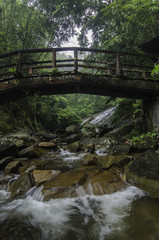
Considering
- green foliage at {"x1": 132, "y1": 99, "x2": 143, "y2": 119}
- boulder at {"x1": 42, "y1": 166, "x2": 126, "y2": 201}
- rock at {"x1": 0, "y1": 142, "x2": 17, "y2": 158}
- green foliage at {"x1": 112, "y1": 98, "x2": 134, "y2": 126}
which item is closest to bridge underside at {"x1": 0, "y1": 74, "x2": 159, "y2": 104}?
green foliage at {"x1": 132, "y1": 99, "x2": 143, "y2": 119}

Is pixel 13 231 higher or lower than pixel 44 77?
lower

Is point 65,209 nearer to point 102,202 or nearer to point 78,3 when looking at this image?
point 102,202

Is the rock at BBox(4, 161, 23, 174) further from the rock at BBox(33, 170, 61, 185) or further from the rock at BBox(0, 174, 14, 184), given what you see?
the rock at BBox(33, 170, 61, 185)

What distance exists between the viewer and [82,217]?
10.2 feet

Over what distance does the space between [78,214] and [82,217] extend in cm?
Result: 15

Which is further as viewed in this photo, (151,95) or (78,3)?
(78,3)

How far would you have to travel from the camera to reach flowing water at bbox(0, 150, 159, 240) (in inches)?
98.5

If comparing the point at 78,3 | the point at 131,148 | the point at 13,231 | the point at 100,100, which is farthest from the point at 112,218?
the point at 100,100

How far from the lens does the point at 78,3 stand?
1517cm

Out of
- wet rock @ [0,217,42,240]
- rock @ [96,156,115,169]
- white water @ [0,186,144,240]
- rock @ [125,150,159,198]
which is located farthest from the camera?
rock @ [96,156,115,169]

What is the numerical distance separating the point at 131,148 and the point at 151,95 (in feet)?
9.78

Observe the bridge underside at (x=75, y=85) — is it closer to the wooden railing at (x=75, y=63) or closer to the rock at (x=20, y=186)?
the wooden railing at (x=75, y=63)

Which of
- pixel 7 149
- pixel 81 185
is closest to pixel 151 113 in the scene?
pixel 81 185

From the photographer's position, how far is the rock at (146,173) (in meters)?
3.72
